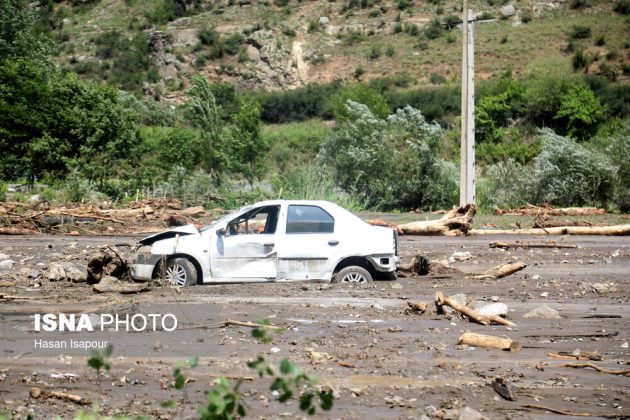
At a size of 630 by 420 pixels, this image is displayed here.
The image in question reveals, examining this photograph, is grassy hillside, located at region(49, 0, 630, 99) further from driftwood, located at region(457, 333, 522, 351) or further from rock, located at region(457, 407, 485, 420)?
rock, located at region(457, 407, 485, 420)

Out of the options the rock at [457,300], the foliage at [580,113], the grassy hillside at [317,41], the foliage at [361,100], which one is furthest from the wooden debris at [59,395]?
the grassy hillside at [317,41]

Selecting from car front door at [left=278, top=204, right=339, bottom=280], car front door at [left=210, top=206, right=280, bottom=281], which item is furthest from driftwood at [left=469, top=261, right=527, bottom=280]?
car front door at [left=210, top=206, right=280, bottom=281]

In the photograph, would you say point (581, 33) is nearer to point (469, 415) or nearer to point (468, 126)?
point (468, 126)

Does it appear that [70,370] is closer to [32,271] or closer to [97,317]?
[97,317]

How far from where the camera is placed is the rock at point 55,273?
1552 cm

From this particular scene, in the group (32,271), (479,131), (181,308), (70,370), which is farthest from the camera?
(479,131)

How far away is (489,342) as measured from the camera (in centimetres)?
1038

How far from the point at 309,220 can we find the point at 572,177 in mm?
23511

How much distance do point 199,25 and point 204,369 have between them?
95.7 meters

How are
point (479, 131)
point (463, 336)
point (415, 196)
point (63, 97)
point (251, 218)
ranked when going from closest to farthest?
point (463, 336), point (251, 218), point (415, 196), point (63, 97), point (479, 131)

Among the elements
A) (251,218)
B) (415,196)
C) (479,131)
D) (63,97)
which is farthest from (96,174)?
(479,131)

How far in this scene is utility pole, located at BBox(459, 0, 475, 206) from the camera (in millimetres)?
28031

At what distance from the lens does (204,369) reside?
354 inches

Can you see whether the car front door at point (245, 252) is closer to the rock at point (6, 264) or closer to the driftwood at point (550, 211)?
the rock at point (6, 264)
